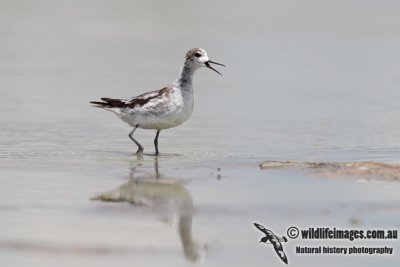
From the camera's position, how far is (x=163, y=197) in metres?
11.4

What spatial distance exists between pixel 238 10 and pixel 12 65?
1210 cm

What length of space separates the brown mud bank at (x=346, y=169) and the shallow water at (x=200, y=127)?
23 centimetres

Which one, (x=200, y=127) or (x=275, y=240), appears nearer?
(x=275, y=240)

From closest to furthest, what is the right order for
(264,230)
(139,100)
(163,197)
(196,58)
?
1. (264,230)
2. (163,197)
3. (139,100)
4. (196,58)

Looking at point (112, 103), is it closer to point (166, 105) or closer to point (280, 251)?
point (166, 105)

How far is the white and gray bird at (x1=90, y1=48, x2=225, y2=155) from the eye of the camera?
14922 mm

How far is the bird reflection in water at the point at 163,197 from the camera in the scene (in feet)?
32.2

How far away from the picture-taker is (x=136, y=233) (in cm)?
971

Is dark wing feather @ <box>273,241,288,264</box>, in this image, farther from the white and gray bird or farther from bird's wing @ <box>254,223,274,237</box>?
the white and gray bird

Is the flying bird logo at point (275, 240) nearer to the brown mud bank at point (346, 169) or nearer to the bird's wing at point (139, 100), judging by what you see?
the brown mud bank at point (346, 169)

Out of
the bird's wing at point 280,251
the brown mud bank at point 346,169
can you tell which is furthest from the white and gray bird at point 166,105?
the bird's wing at point 280,251

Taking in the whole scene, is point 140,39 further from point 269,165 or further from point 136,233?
Result: point 136,233

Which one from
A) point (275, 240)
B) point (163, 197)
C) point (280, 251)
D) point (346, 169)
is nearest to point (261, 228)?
point (275, 240)

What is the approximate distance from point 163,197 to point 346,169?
8.85 feet
